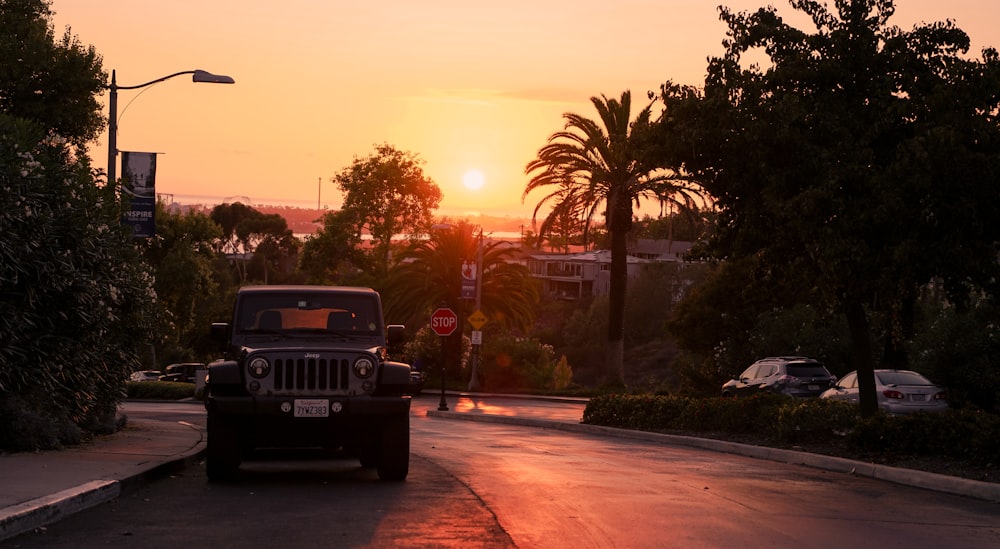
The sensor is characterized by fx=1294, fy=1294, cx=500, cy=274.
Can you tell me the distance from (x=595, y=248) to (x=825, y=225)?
489ft

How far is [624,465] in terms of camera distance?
18.1 metres

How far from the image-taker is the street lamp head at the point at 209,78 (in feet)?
87.7

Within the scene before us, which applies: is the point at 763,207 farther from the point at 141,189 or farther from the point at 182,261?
the point at 182,261

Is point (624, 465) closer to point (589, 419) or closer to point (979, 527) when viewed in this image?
point (979, 527)

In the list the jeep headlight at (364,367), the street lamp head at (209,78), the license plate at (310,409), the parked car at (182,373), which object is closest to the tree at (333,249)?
the parked car at (182,373)

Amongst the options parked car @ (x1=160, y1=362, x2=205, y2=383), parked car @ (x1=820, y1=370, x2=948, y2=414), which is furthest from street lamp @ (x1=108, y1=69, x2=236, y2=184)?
parked car @ (x1=160, y1=362, x2=205, y2=383)

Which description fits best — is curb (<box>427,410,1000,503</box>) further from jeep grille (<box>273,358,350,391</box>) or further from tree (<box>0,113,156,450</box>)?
tree (<box>0,113,156,450</box>)

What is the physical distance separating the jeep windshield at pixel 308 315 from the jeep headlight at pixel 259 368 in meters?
1.54

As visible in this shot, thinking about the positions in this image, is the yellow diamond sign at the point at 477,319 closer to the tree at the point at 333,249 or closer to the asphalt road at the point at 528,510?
the asphalt road at the point at 528,510

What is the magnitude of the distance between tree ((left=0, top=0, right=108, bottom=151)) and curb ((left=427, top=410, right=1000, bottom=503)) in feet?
43.7

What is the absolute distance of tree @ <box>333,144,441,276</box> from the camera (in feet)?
330

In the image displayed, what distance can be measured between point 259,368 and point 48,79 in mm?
16754

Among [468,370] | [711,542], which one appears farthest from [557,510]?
[468,370]

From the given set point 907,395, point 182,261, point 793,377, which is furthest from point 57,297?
point 182,261
